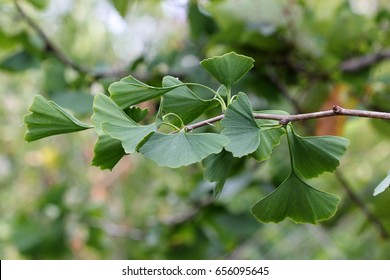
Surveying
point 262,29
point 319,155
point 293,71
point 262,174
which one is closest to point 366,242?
point 262,174

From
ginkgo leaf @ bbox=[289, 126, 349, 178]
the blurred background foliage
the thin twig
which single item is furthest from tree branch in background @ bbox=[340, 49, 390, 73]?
ginkgo leaf @ bbox=[289, 126, 349, 178]

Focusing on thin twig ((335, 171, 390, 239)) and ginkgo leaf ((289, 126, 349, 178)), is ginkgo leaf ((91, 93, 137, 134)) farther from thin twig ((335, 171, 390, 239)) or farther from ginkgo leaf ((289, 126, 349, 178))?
thin twig ((335, 171, 390, 239))

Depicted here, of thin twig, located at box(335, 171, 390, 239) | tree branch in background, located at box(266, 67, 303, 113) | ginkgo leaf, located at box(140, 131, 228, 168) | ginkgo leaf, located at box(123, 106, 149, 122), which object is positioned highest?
tree branch in background, located at box(266, 67, 303, 113)

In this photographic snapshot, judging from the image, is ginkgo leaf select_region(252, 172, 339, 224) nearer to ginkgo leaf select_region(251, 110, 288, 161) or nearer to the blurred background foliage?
ginkgo leaf select_region(251, 110, 288, 161)

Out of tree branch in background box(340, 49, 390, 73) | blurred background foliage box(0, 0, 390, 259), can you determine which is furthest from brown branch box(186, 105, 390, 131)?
tree branch in background box(340, 49, 390, 73)

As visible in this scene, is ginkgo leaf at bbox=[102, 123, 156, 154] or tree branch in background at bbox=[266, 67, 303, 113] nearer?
ginkgo leaf at bbox=[102, 123, 156, 154]

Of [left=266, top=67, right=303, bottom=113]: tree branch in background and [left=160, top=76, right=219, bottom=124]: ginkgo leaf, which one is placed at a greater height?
[left=266, top=67, right=303, bottom=113]: tree branch in background

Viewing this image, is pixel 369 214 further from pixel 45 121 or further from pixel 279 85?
pixel 45 121
